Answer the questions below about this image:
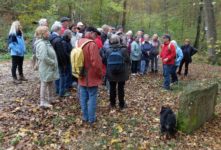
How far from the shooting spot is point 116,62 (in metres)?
8.34

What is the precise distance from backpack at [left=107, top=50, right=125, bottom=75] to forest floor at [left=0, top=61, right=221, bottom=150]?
112 cm

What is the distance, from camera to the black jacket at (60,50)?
28.6 feet

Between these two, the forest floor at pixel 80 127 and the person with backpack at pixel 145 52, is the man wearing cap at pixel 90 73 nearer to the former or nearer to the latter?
the forest floor at pixel 80 127

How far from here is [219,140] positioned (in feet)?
26.4

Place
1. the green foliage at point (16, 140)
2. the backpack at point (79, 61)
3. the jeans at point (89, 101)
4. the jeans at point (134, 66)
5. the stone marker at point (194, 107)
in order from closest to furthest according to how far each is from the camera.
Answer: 1. the green foliage at point (16, 140)
2. the backpack at point (79, 61)
3. the jeans at point (89, 101)
4. the stone marker at point (194, 107)
5. the jeans at point (134, 66)

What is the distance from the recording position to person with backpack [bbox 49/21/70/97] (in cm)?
874

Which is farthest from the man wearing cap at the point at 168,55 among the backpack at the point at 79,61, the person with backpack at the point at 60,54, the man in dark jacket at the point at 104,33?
the backpack at the point at 79,61

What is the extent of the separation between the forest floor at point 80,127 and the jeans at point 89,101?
217mm

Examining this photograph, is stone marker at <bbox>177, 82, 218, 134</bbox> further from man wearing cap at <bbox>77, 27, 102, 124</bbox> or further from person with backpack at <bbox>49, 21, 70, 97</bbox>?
person with backpack at <bbox>49, 21, 70, 97</bbox>

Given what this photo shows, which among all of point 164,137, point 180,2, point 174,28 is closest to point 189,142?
point 164,137

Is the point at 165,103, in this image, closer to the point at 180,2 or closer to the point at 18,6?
the point at 18,6

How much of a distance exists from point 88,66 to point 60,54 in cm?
188

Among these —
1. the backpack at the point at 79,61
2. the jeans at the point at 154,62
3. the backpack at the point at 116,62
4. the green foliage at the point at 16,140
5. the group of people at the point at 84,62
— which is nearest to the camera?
the green foliage at the point at 16,140

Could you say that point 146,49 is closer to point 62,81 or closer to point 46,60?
point 62,81
